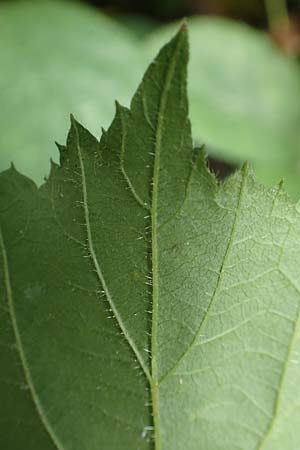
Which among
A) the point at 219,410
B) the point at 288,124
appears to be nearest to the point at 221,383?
the point at 219,410

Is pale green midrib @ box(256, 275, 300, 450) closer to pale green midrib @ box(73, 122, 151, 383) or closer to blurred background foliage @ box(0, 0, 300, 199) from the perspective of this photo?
pale green midrib @ box(73, 122, 151, 383)

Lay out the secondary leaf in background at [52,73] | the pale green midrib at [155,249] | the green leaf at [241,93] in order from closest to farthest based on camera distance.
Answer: the pale green midrib at [155,249] → the secondary leaf in background at [52,73] → the green leaf at [241,93]

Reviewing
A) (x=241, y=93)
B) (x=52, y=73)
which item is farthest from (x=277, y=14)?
(x=52, y=73)

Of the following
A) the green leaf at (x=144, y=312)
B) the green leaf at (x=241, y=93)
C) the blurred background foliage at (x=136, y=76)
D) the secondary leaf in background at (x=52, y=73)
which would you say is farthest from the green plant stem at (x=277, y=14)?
the green leaf at (x=144, y=312)

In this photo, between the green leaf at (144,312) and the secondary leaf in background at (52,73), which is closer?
the green leaf at (144,312)

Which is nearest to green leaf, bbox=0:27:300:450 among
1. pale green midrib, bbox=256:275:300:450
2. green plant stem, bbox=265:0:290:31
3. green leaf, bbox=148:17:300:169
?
pale green midrib, bbox=256:275:300:450

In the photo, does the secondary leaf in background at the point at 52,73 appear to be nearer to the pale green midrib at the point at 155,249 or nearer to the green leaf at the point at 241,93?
the green leaf at the point at 241,93

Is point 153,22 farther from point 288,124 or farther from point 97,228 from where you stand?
point 97,228

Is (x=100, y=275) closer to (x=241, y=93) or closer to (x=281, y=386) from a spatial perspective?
(x=281, y=386)
